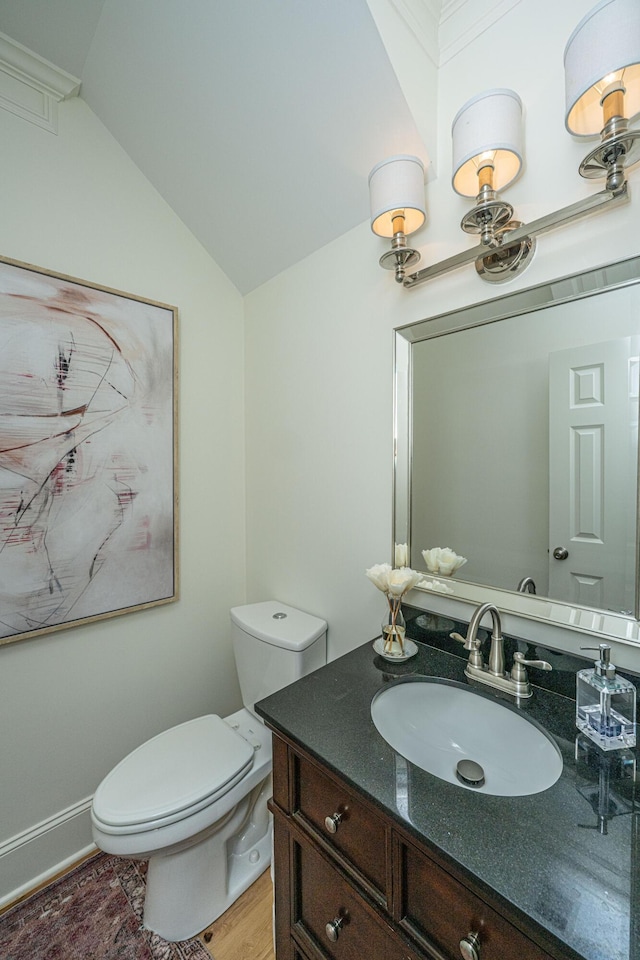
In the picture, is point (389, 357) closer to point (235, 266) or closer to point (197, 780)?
point (235, 266)

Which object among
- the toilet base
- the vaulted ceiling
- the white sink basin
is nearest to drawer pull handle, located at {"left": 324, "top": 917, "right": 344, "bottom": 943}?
the white sink basin

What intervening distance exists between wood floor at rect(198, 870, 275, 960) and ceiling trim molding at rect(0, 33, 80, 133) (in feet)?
8.43

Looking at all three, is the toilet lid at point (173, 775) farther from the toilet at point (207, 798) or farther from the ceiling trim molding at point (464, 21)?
the ceiling trim molding at point (464, 21)

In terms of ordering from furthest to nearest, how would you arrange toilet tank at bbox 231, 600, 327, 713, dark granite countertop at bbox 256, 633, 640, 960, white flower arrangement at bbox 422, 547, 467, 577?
1. toilet tank at bbox 231, 600, 327, 713
2. white flower arrangement at bbox 422, 547, 467, 577
3. dark granite countertop at bbox 256, 633, 640, 960

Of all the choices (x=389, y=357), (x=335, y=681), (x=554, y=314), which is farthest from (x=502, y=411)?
(x=335, y=681)

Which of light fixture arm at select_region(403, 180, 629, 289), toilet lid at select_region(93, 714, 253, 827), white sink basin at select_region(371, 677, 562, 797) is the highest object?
light fixture arm at select_region(403, 180, 629, 289)

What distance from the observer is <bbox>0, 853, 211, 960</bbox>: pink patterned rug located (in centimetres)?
112

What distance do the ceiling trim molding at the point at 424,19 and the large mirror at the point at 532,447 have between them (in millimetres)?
719

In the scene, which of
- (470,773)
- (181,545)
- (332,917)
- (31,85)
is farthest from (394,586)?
(31,85)

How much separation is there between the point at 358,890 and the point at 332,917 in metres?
0.14

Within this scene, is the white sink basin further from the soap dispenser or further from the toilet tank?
the toilet tank

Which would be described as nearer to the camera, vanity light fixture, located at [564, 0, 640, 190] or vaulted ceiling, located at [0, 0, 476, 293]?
vanity light fixture, located at [564, 0, 640, 190]

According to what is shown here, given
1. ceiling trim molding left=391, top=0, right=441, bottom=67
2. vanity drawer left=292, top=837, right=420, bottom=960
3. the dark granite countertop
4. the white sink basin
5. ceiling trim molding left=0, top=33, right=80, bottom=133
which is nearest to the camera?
the dark granite countertop

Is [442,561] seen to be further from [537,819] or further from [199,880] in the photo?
[199,880]
